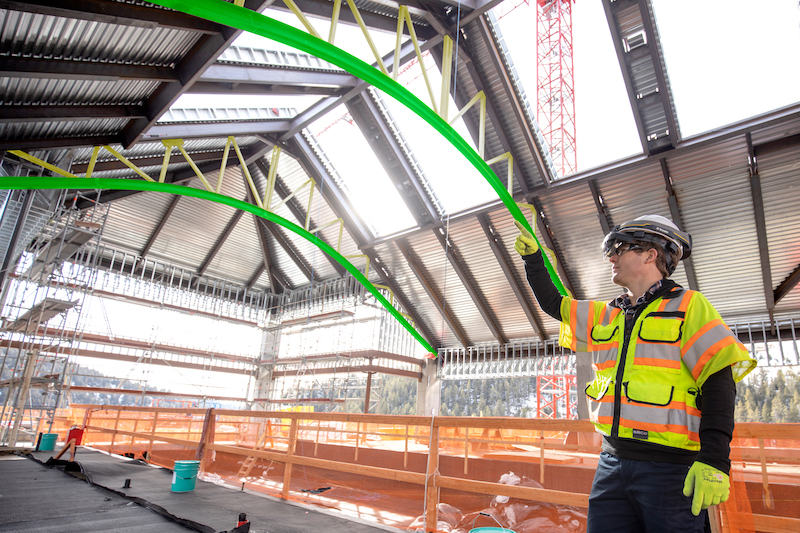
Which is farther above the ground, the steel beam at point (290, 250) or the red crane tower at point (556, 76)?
the red crane tower at point (556, 76)

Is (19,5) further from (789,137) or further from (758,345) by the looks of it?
(758,345)

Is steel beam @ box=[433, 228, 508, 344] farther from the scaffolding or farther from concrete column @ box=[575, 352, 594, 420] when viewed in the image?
the scaffolding

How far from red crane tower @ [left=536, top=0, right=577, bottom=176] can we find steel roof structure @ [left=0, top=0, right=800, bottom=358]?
763 centimetres

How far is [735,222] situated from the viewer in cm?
1387

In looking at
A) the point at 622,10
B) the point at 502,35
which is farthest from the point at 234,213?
the point at 622,10

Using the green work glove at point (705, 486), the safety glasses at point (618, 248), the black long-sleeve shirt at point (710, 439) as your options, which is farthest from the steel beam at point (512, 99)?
the green work glove at point (705, 486)

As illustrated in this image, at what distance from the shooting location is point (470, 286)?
62.7 feet

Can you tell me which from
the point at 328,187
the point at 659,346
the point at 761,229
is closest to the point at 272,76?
the point at 328,187

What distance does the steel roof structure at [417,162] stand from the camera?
980 centimetres

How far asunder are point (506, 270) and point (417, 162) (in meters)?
5.23

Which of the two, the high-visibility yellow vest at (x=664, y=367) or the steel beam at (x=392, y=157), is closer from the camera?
the high-visibility yellow vest at (x=664, y=367)

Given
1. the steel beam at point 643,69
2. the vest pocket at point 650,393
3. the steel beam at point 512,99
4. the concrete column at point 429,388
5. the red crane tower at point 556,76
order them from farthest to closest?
the concrete column at point 429,388 < the red crane tower at point 556,76 < the steel beam at point 512,99 < the steel beam at point 643,69 < the vest pocket at point 650,393

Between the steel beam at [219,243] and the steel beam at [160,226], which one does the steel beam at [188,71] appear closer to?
the steel beam at [160,226]

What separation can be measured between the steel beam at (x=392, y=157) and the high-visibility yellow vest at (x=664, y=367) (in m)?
14.4
